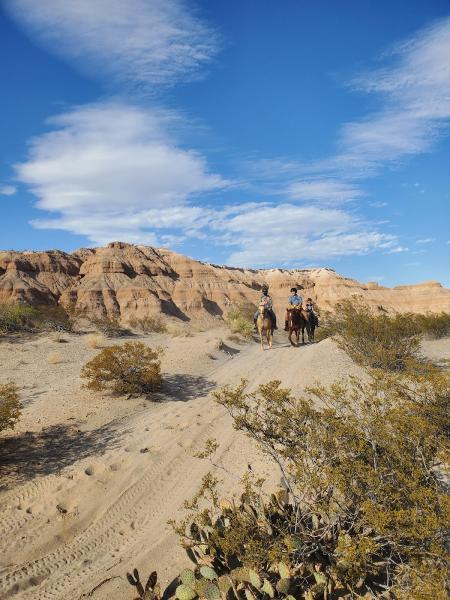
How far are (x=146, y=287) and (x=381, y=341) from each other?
142 feet

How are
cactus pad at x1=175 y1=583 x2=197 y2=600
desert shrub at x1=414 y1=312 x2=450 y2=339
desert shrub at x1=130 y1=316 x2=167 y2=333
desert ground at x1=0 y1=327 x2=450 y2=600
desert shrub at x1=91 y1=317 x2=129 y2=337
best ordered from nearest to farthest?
1. cactus pad at x1=175 y1=583 x2=197 y2=600
2. desert ground at x1=0 y1=327 x2=450 y2=600
3. desert shrub at x1=414 y1=312 x2=450 y2=339
4. desert shrub at x1=91 y1=317 x2=129 y2=337
5. desert shrub at x1=130 y1=316 x2=167 y2=333

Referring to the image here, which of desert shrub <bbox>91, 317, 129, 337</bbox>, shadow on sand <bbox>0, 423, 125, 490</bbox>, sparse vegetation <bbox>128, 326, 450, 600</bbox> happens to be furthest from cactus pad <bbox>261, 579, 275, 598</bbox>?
desert shrub <bbox>91, 317, 129, 337</bbox>

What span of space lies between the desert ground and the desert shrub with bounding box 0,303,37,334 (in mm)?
9158

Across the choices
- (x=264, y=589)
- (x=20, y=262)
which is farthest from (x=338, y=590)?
(x=20, y=262)

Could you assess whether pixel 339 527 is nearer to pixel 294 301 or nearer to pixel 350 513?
pixel 350 513

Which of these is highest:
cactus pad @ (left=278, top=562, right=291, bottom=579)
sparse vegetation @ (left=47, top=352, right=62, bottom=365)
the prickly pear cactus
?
sparse vegetation @ (left=47, top=352, right=62, bottom=365)

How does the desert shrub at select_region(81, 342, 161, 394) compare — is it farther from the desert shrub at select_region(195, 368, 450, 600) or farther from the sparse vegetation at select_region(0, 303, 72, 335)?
the sparse vegetation at select_region(0, 303, 72, 335)

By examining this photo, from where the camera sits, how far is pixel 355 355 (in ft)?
46.9

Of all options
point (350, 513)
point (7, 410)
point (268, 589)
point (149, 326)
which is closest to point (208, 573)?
point (268, 589)

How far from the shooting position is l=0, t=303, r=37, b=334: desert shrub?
76.0ft

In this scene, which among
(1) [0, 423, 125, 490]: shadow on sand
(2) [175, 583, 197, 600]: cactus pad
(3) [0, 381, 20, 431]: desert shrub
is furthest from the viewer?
(3) [0, 381, 20, 431]: desert shrub

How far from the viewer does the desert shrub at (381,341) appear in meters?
13.7

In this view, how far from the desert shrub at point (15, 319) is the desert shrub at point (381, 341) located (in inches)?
714

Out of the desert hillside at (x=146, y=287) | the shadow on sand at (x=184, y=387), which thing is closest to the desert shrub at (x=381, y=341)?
the shadow on sand at (x=184, y=387)
